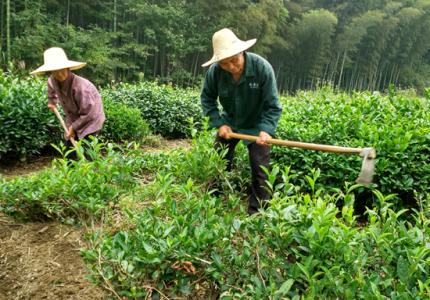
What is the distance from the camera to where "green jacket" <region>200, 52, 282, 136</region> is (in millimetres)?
3277

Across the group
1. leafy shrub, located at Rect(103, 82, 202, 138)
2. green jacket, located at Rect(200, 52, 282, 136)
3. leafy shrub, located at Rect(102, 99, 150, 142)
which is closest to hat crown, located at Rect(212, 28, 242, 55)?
green jacket, located at Rect(200, 52, 282, 136)

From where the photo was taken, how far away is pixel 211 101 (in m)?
3.61

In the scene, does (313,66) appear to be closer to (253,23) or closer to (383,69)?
(253,23)

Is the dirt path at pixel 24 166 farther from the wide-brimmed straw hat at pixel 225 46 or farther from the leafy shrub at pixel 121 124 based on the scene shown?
the wide-brimmed straw hat at pixel 225 46

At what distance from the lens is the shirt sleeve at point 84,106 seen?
395 cm

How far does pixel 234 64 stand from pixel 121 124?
→ 422 centimetres

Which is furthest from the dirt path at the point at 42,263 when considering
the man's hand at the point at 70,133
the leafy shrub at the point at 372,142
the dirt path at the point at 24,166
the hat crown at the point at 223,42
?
the dirt path at the point at 24,166

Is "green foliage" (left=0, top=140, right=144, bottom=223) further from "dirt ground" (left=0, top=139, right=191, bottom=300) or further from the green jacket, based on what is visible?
the green jacket

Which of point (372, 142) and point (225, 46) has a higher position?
point (225, 46)

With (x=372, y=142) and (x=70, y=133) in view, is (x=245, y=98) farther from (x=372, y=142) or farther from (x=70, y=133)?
(x=70, y=133)

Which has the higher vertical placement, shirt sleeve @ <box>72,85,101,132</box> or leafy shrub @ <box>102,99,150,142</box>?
shirt sleeve @ <box>72,85,101,132</box>

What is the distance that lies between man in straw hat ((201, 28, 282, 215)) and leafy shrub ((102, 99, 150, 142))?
3684mm

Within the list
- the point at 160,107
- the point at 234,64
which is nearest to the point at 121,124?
the point at 160,107

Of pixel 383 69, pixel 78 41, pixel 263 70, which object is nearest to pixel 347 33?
pixel 383 69
